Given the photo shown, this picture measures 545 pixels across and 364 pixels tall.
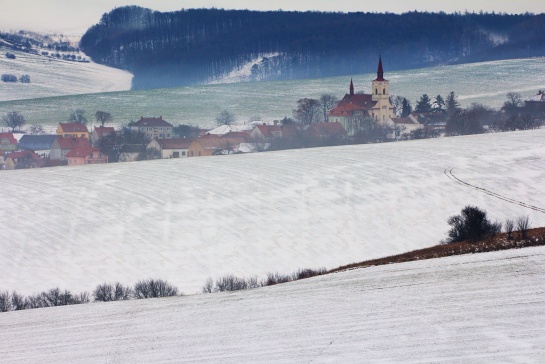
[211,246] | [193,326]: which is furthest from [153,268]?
[193,326]

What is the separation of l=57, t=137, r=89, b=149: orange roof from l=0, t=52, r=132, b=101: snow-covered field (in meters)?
51.2

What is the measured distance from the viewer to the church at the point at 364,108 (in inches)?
4759

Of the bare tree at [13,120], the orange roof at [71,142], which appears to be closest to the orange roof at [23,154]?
the orange roof at [71,142]

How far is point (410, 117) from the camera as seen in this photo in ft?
407

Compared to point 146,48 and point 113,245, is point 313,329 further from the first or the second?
point 146,48

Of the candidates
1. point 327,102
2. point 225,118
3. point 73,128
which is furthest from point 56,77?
point 327,102

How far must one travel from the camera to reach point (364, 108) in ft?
424

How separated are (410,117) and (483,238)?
300ft

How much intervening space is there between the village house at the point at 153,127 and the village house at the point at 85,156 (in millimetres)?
17997

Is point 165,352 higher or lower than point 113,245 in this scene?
higher

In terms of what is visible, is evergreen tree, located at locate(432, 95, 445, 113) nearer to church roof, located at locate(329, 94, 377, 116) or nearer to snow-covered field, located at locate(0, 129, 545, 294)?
church roof, located at locate(329, 94, 377, 116)

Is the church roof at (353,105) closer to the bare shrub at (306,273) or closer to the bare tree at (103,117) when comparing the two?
the bare tree at (103,117)

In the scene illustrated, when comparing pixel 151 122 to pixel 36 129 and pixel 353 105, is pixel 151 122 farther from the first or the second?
pixel 353 105

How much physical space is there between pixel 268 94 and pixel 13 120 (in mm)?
48023
